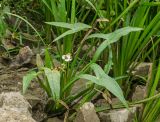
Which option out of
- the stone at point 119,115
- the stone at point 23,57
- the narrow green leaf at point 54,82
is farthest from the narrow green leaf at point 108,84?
the stone at point 23,57

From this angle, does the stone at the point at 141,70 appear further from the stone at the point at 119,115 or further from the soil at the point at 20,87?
the soil at the point at 20,87

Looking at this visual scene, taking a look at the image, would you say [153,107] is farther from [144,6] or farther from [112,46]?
[144,6]

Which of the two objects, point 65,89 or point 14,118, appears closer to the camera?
point 14,118

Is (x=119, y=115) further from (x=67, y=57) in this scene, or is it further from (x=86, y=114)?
(x=67, y=57)

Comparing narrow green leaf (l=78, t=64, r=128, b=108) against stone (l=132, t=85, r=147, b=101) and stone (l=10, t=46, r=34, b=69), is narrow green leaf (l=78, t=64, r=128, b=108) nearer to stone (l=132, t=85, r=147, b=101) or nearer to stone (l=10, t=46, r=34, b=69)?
stone (l=132, t=85, r=147, b=101)

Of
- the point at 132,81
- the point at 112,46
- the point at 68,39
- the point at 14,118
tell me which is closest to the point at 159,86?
the point at 132,81

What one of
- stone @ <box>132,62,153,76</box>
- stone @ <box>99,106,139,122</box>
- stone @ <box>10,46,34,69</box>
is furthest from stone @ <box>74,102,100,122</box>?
stone @ <box>10,46,34,69</box>
